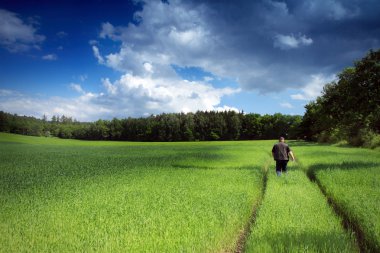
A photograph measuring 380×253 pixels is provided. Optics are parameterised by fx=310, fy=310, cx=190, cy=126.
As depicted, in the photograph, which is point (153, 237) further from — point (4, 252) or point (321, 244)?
point (321, 244)

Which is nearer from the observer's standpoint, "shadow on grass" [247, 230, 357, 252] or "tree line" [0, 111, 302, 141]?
"shadow on grass" [247, 230, 357, 252]

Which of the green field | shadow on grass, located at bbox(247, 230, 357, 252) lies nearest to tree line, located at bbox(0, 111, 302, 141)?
the green field

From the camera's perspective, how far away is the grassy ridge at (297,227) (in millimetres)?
6867

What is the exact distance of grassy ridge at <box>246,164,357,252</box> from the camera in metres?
6.87

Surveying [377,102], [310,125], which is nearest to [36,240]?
[377,102]

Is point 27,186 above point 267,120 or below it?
below

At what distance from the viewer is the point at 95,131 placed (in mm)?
154375

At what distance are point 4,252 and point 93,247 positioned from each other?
6.24 ft

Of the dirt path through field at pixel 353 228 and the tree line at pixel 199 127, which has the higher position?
the tree line at pixel 199 127

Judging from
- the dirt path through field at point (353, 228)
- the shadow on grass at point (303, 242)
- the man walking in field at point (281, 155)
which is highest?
the man walking in field at point (281, 155)

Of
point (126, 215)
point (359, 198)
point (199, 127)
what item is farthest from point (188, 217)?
point (199, 127)

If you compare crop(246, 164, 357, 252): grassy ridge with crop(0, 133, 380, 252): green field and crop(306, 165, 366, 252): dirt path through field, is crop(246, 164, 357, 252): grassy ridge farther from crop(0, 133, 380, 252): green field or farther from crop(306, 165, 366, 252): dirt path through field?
crop(306, 165, 366, 252): dirt path through field

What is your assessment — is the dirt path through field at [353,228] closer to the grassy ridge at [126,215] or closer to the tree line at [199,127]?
the grassy ridge at [126,215]

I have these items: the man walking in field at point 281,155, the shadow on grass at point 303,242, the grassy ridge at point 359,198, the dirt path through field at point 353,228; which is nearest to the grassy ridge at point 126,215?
the shadow on grass at point 303,242
